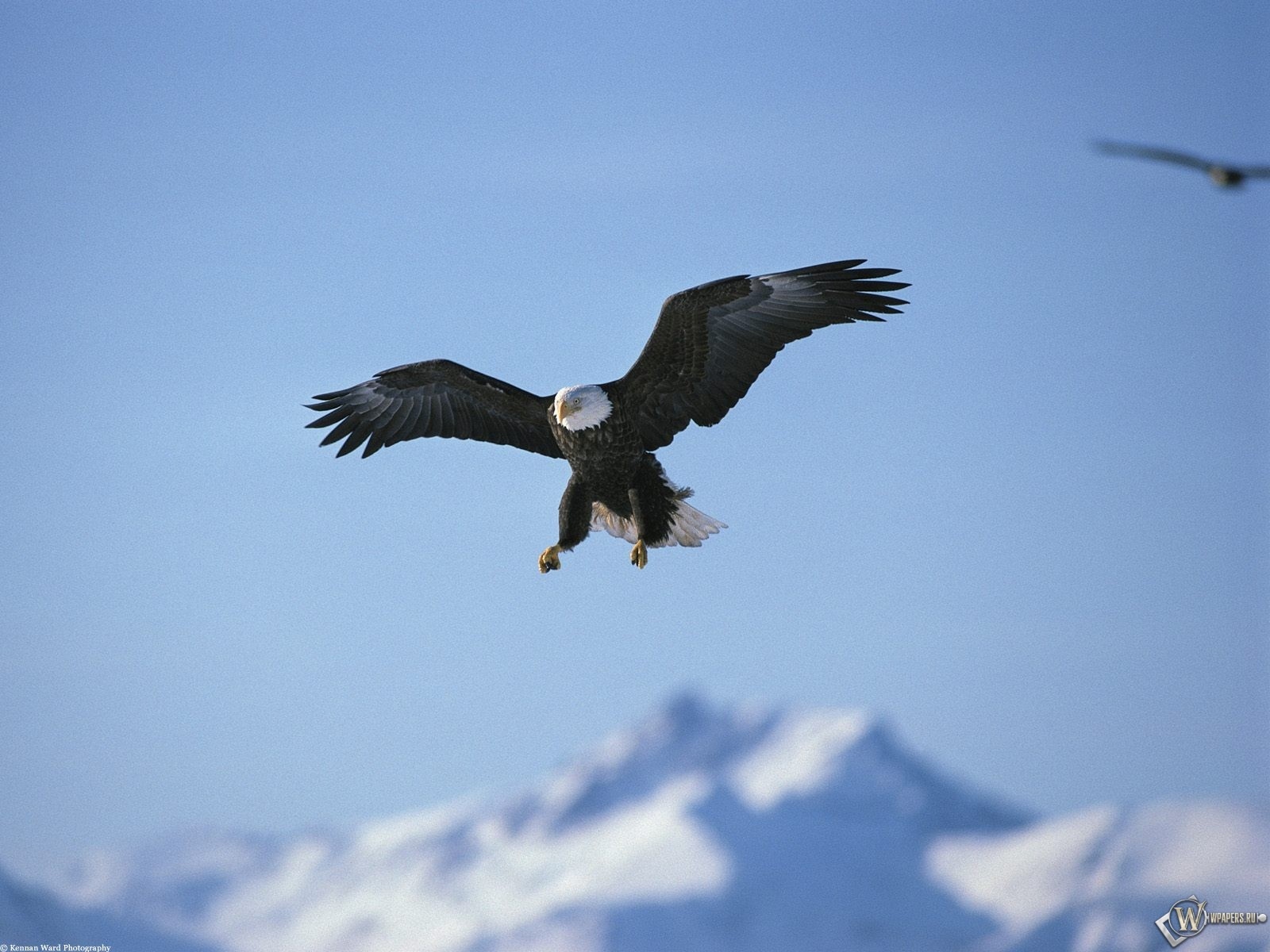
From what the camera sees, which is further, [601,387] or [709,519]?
[709,519]

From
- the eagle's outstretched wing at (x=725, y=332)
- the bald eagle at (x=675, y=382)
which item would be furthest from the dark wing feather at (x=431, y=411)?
the eagle's outstretched wing at (x=725, y=332)

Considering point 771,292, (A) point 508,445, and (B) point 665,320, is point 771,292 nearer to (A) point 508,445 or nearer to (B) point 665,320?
(B) point 665,320

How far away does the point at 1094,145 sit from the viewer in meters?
2.21

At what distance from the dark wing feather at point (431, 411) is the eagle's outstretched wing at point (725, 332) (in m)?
0.87

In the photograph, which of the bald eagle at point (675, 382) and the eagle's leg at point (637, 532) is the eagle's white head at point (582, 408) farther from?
the eagle's leg at point (637, 532)

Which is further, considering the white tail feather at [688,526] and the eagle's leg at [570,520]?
the white tail feather at [688,526]

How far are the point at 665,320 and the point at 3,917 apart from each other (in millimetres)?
206776

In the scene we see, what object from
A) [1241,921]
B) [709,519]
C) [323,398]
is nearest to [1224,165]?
[709,519]

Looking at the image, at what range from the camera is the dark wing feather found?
9703mm

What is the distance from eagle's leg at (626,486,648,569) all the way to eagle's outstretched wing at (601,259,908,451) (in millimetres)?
365

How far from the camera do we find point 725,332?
8977 millimetres

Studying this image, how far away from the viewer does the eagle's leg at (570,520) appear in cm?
908

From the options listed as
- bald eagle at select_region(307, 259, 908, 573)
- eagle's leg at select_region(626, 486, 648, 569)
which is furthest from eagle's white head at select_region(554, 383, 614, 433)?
eagle's leg at select_region(626, 486, 648, 569)

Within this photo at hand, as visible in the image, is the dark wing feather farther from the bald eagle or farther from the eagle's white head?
the eagle's white head
